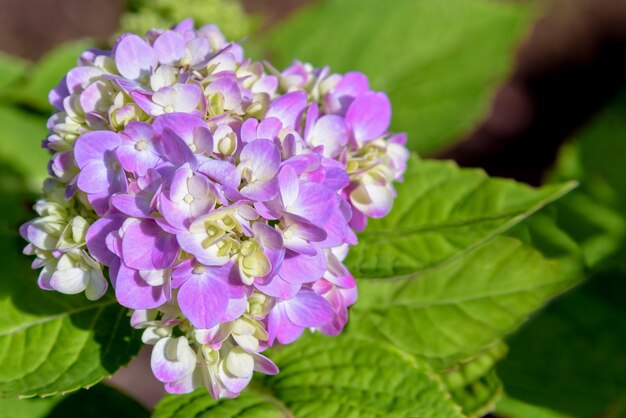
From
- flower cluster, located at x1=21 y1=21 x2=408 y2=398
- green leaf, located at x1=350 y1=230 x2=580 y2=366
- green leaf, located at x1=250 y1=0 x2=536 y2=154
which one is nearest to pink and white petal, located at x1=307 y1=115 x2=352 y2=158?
flower cluster, located at x1=21 y1=21 x2=408 y2=398

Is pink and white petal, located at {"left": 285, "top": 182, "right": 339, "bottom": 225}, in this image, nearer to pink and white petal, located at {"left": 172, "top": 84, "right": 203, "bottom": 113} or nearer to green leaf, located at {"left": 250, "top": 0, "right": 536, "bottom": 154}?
pink and white petal, located at {"left": 172, "top": 84, "right": 203, "bottom": 113}

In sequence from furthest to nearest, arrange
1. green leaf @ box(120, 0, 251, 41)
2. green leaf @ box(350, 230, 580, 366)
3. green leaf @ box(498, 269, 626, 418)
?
1. green leaf @ box(120, 0, 251, 41)
2. green leaf @ box(498, 269, 626, 418)
3. green leaf @ box(350, 230, 580, 366)

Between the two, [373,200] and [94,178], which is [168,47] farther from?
[373,200]

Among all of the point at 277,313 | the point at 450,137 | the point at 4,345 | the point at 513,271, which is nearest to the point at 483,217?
the point at 513,271

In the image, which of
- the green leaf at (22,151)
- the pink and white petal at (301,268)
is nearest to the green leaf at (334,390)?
the pink and white petal at (301,268)

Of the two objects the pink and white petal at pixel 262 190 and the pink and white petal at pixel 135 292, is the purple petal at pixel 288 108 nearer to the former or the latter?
the pink and white petal at pixel 262 190

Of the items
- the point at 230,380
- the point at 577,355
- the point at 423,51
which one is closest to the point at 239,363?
the point at 230,380

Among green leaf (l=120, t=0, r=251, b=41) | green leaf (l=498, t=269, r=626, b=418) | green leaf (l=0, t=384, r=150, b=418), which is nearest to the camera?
green leaf (l=0, t=384, r=150, b=418)

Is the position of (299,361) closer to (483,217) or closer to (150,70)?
(483,217)
